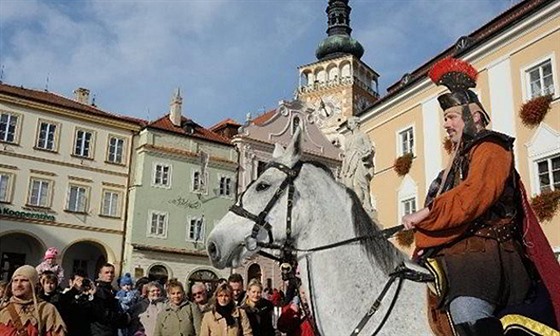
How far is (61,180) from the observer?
34.7 meters

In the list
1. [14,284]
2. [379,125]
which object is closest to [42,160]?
[379,125]

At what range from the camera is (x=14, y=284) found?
561 centimetres

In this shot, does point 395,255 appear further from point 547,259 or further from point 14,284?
point 14,284

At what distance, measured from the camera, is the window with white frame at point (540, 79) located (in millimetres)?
17828

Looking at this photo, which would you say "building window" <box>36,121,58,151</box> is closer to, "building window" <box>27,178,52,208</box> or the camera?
"building window" <box>27,178,52,208</box>

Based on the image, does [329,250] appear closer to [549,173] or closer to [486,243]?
[486,243]

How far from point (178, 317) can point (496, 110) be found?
1502 centimetres

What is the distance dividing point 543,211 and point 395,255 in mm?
14461

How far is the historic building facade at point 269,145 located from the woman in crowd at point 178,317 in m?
28.9

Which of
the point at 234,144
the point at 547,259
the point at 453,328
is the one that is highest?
the point at 234,144

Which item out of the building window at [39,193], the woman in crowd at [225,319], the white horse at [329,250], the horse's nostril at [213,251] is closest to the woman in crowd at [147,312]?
the woman in crowd at [225,319]

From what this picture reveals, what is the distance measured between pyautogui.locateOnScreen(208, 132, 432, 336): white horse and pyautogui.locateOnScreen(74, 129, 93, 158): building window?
111 ft

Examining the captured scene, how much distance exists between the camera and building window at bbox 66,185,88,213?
34750mm

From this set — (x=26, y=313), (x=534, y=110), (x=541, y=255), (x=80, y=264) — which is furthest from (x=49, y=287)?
(x=80, y=264)
